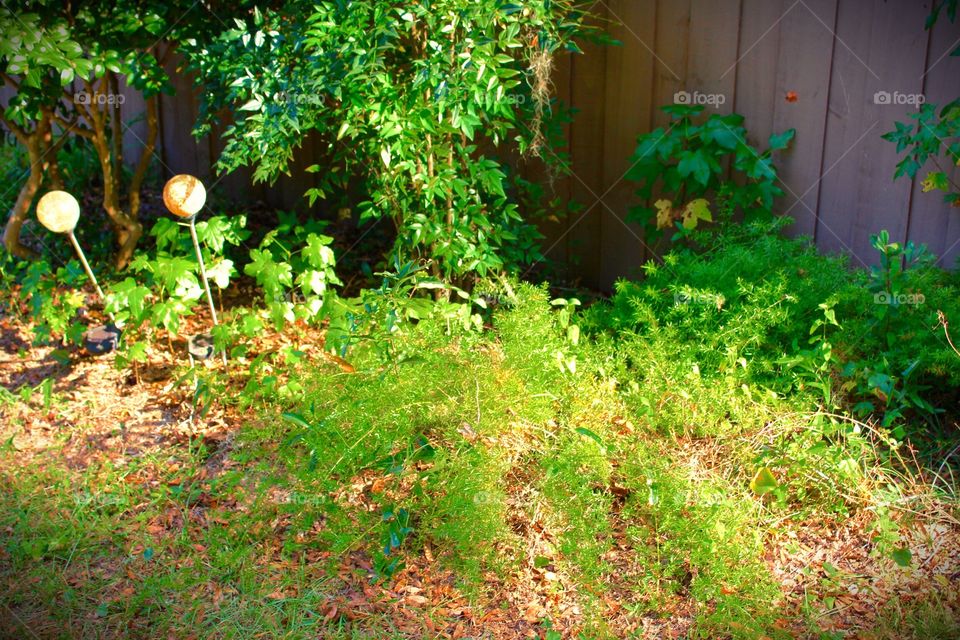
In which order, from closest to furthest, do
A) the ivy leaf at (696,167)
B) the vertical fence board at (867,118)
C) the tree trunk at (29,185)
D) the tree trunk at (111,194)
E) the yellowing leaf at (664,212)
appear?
1. the vertical fence board at (867,118)
2. the ivy leaf at (696,167)
3. the yellowing leaf at (664,212)
4. the tree trunk at (111,194)
5. the tree trunk at (29,185)

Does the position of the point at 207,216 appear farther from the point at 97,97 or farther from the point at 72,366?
the point at 72,366

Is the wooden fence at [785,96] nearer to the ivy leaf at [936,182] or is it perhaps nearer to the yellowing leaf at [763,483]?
the ivy leaf at [936,182]

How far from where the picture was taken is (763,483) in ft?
9.83

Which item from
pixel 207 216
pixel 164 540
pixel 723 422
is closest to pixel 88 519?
pixel 164 540

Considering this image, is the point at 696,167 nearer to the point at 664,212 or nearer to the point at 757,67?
the point at 664,212

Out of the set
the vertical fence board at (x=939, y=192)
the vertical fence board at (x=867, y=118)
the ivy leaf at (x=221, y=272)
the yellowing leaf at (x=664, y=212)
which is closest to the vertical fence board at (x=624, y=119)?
the yellowing leaf at (x=664, y=212)

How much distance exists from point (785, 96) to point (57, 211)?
326 centimetres

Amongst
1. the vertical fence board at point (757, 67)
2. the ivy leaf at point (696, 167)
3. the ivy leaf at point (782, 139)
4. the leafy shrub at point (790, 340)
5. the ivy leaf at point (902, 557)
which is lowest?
the ivy leaf at point (902, 557)

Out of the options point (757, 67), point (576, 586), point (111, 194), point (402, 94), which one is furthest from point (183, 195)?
point (757, 67)

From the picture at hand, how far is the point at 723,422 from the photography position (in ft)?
10.5

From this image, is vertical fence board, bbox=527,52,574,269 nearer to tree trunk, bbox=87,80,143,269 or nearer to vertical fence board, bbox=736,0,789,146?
vertical fence board, bbox=736,0,789,146

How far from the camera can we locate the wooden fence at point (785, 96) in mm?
3777

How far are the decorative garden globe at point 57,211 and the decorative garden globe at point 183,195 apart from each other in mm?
495

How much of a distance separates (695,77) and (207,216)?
3082 mm
